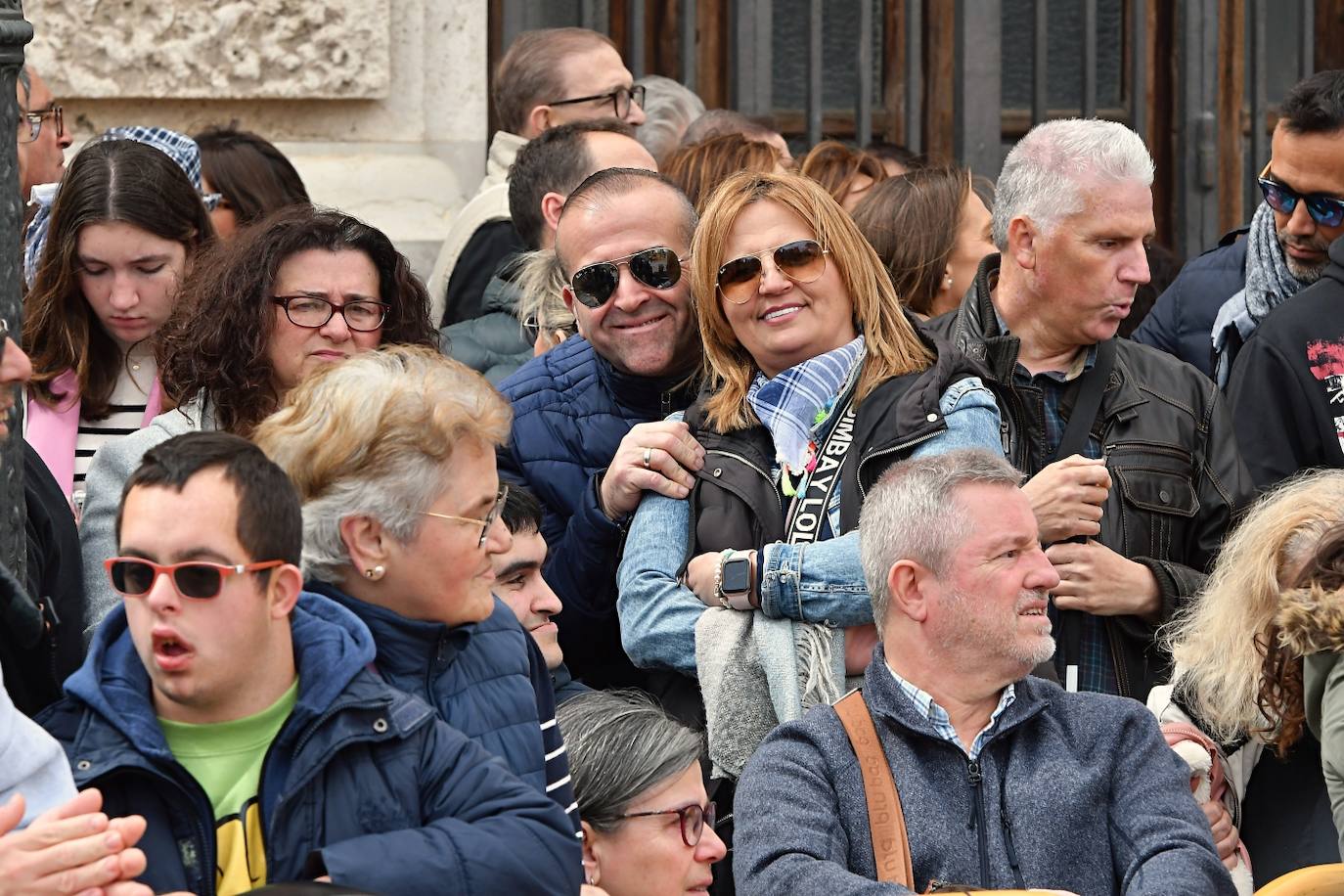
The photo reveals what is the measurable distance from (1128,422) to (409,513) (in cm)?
175

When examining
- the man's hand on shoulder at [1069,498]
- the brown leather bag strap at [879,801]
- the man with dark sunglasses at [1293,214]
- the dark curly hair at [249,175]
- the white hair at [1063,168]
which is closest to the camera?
the brown leather bag strap at [879,801]

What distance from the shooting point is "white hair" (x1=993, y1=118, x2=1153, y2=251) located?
443 centimetres

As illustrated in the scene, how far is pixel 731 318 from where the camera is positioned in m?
4.08

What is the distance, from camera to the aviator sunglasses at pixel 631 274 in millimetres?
4223

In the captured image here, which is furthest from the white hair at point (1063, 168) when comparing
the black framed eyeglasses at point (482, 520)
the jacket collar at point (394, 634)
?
the jacket collar at point (394, 634)

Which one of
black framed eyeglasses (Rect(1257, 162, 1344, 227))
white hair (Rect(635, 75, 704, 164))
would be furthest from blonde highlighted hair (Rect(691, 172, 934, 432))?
white hair (Rect(635, 75, 704, 164))

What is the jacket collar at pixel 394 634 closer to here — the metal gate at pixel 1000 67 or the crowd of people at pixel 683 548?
the crowd of people at pixel 683 548

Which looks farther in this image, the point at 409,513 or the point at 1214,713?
the point at 1214,713

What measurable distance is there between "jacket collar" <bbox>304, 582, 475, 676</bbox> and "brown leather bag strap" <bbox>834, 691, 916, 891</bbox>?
79 centimetres

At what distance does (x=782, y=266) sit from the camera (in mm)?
4027

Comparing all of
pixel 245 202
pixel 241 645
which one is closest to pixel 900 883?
pixel 241 645

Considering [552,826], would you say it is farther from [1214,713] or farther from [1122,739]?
[1214,713]

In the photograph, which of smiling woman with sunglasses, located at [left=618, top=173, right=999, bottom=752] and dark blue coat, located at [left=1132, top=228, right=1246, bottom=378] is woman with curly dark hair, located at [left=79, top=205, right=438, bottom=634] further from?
dark blue coat, located at [left=1132, top=228, right=1246, bottom=378]

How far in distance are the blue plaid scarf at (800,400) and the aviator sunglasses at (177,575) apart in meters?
1.43
